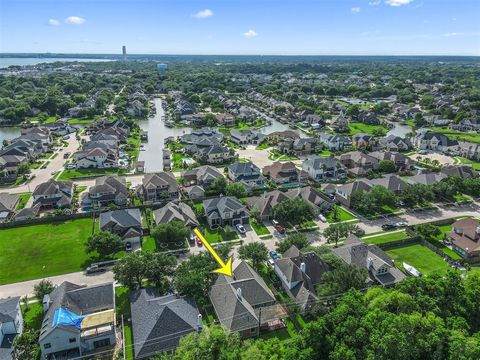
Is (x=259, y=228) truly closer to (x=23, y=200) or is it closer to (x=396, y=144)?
(x=23, y=200)

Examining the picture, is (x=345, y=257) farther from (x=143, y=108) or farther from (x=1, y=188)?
(x=143, y=108)

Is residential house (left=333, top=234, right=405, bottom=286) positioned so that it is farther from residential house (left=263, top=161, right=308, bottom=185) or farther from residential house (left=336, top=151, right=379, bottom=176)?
residential house (left=336, top=151, right=379, bottom=176)

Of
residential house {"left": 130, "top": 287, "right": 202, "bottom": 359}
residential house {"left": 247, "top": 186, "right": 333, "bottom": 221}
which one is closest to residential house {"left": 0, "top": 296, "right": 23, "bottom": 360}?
residential house {"left": 130, "top": 287, "right": 202, "bottom": 359}

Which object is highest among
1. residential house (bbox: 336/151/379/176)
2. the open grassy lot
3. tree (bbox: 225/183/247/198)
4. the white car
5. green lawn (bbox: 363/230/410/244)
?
residential house (bbox: 336/151/379/176)

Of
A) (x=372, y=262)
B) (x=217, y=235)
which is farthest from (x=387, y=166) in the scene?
(x=217, y=235)

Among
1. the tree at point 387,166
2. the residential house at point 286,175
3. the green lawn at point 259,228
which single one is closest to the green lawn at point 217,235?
the green lawn at point 259,228

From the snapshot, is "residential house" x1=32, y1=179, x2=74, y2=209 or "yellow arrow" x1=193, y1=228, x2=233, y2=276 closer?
"yellow arrow" x1=193, y1=228, x2=233, y2=276

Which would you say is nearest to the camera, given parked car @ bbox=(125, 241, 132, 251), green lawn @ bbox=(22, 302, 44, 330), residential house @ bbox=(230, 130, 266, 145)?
green lawn @ bbox=(22, 302, 44, 330)

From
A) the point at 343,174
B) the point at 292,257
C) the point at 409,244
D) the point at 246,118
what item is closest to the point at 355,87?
the point at 246,118

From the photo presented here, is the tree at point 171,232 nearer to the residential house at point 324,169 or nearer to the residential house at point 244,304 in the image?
the residential house at point 244,304
